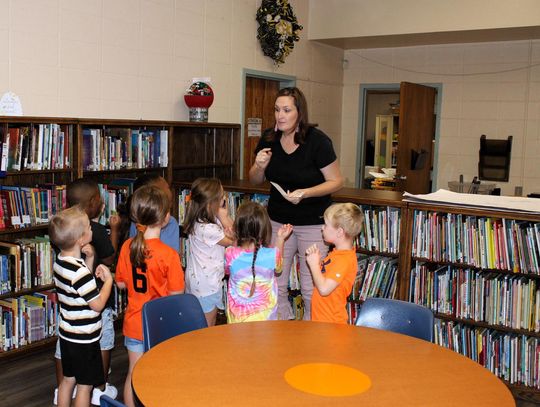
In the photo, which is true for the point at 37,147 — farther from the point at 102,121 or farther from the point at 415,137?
the point at 415,137

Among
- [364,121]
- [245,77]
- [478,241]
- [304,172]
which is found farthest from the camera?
[364,121]

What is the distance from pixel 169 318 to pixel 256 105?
13.8 ft

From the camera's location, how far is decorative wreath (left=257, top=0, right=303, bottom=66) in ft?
19.9

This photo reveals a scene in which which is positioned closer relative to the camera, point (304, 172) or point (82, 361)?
point (82, 361)

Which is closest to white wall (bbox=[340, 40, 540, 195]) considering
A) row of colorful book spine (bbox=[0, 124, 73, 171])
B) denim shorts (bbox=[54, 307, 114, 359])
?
row of colorful book spine (bbox=[0, 124, 73, 171])

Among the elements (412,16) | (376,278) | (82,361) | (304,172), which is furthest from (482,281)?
(412,16)

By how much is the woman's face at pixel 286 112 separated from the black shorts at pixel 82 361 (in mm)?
1564

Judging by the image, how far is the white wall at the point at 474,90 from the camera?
6727 millimetres

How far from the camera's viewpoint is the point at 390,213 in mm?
3953

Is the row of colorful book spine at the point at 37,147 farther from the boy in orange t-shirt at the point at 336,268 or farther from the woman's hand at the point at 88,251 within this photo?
the boy in orange t-shirt at the point at 336,268

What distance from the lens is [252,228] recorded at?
2859mm

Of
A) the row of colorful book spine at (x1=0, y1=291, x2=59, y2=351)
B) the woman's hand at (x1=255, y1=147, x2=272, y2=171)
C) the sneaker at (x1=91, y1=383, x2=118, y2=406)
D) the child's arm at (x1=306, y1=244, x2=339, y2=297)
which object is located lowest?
the sneaker at (x1=91, y1=383, x2=118, y2=406)

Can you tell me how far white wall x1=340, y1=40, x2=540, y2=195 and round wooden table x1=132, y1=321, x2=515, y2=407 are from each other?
5.17 meters

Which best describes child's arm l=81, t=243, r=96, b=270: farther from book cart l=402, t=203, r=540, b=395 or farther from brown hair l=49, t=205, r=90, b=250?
book cart l=402, t=203, r=540, b=395
